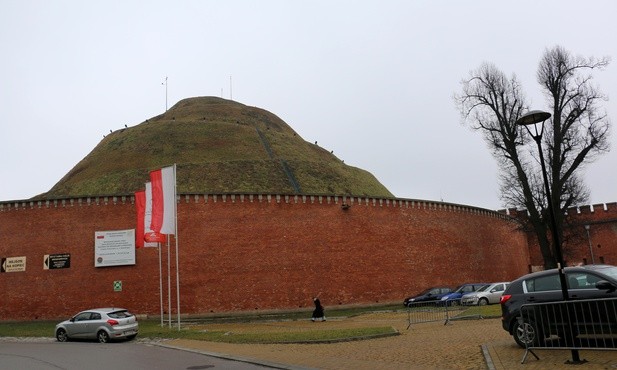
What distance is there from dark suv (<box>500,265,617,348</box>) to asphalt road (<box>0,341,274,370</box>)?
5.60 metres

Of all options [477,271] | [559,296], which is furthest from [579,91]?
[559,296]

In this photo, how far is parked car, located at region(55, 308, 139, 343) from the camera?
19250 millimetres

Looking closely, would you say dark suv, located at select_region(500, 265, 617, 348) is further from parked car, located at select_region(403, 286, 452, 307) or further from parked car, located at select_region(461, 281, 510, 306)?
parked car, located at select_region(403, 286, 452, 307)

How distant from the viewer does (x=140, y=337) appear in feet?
66.4

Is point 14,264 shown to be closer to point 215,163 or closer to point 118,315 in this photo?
point 118,315

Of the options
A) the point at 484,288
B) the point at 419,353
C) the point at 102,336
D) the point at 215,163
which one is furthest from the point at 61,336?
the point at 215,163

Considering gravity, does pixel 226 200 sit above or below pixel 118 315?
above

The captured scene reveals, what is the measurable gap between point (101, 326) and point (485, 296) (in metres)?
19.5

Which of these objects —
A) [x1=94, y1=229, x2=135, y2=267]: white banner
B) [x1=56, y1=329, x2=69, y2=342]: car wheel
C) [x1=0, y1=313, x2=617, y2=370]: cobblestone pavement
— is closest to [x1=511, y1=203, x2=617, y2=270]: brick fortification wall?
[x1=94, y1=229, x2=135, y2=267]: white banner

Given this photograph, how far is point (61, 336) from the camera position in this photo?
20.4 meters

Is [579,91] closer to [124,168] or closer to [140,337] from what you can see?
[140,337]

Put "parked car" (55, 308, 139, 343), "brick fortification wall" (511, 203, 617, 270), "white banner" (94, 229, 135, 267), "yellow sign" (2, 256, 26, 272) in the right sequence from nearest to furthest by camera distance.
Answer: "parked car" (55, 308, 139, 343)
"white banner" (94, 229, 135, 267)
"yellow sign" (2, 256, 26, 272)
"brick fortification wall" (511, 203, 617, 270)

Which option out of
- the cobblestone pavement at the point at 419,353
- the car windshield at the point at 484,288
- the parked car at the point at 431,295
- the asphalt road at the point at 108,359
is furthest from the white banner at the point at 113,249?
the car windshield at the point at 484,288

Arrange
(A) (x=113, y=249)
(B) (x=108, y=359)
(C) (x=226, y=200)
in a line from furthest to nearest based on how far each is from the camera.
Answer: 1. (C) (x=226, y=200)
2. (A) (x=113, y=249)
3. (B) (x=108, y=359)
